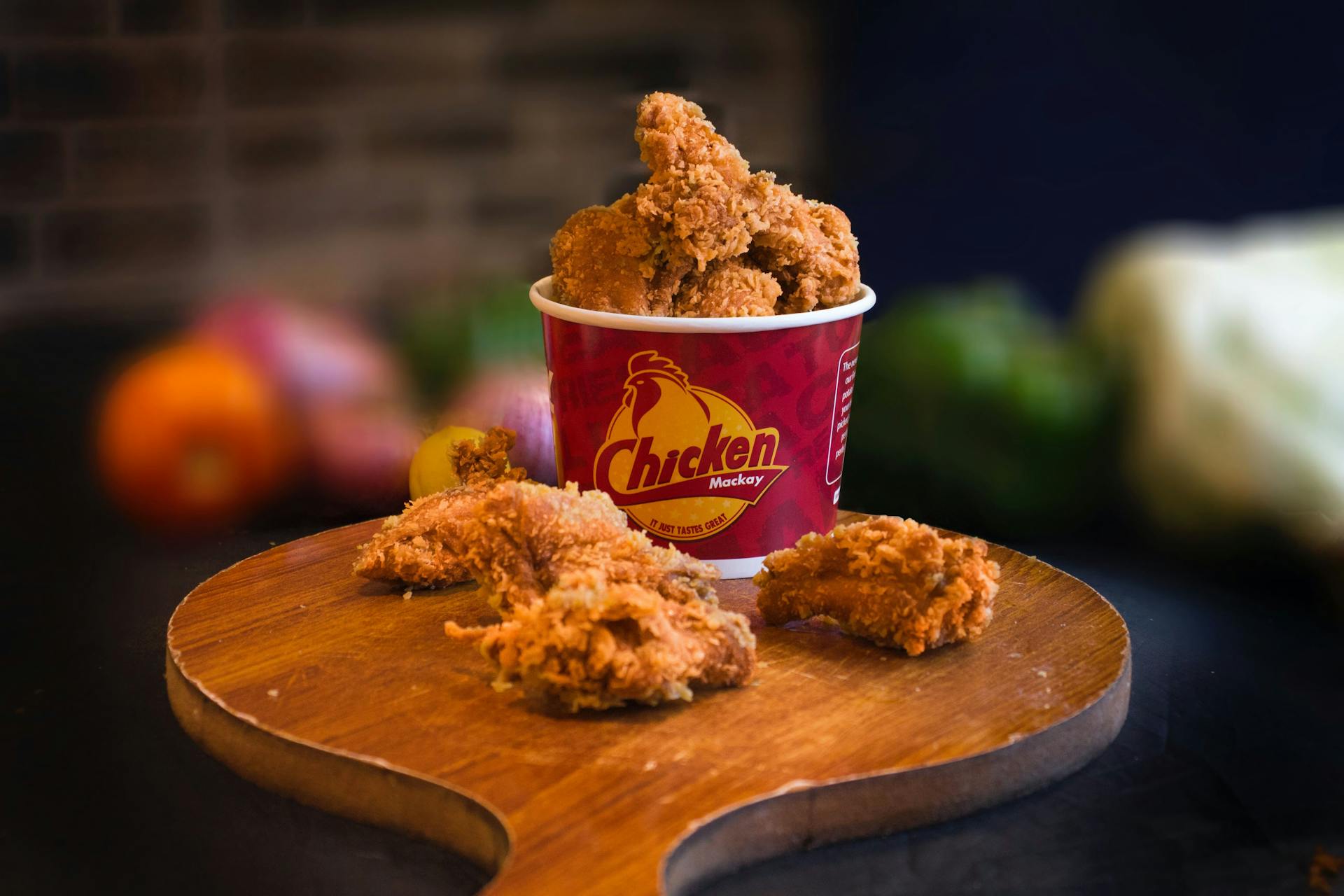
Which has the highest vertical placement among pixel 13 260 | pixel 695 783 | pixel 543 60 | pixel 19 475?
pixel 543 60

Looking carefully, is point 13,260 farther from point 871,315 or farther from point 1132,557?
point 1132,557

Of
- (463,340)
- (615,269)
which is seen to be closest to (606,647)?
(615,269)

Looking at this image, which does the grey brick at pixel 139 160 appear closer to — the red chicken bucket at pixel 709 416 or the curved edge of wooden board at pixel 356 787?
the red chicken bucket at pixel 709 416

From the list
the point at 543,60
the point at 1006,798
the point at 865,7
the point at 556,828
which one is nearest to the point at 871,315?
the point at 865,7

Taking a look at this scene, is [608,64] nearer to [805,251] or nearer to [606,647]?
[805,251]

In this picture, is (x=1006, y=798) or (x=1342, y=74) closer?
(x=1006, y=798)

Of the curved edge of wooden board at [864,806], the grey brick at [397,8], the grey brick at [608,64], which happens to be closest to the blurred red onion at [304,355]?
the grey brick at [397,8]
